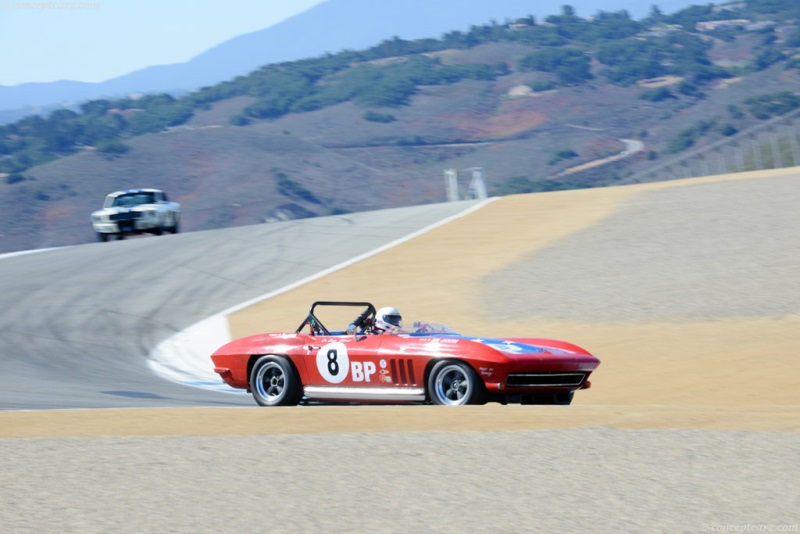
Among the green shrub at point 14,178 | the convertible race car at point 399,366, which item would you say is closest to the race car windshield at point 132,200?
the convertible race car at point 399,366

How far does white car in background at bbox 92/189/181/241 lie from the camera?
96.3 feet

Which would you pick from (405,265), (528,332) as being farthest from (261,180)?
(528,332)

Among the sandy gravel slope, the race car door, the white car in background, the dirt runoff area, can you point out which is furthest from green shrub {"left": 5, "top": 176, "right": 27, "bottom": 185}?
the race car door

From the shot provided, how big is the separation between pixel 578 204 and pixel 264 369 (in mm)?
15920

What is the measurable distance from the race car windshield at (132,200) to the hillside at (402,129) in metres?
47.5

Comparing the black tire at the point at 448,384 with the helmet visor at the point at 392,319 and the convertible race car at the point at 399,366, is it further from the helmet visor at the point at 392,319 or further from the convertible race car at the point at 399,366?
the helmet visor at the point at 392,319

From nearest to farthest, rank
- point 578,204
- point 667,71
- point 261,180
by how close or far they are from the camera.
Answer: point 578,204 → point 261,180 → point 667,71

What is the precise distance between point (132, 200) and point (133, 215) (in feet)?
1.85

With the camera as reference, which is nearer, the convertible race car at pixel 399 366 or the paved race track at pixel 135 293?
the convertible race car at pixel 399 366

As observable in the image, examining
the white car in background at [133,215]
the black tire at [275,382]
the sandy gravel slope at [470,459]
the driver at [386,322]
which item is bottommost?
the sandy gravel slope at [470,459]

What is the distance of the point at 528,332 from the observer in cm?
1592

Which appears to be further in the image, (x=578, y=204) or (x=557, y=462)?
(x=578, y=204)

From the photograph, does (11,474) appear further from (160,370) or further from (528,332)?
(528,332)

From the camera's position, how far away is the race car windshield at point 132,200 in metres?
→ 29.6
